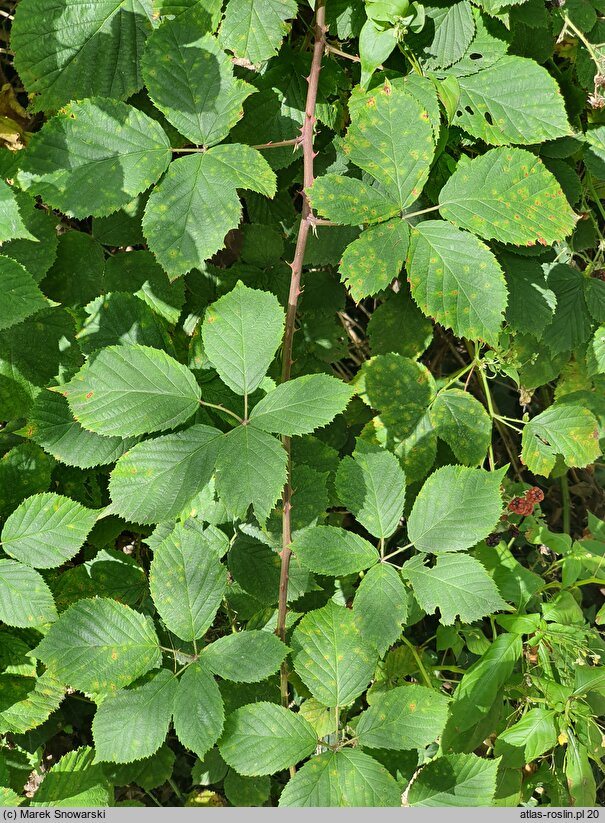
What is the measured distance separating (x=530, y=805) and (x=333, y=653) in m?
1.26

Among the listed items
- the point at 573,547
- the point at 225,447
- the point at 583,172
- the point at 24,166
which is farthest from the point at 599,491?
the point at 24,166

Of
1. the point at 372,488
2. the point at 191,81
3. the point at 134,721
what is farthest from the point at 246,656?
the point at 191,81

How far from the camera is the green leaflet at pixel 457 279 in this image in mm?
1558

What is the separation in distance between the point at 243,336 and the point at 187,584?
1.83ft

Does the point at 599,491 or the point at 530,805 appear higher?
the point at 599,491

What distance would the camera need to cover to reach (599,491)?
291 cm

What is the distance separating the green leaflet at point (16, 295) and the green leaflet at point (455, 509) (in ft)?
3.17

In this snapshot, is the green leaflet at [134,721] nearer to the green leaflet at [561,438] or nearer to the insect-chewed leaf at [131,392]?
the insect-chewed leaf at [131,392]

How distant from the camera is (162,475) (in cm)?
138

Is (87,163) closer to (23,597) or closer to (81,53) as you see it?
(81,53)

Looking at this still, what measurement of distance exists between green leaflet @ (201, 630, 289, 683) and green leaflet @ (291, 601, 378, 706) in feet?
0.39

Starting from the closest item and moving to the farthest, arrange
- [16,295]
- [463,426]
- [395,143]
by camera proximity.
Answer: [16,295], [395,143], [463,426]

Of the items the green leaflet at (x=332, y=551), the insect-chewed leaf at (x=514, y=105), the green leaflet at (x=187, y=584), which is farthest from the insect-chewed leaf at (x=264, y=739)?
the insect-chewed leaf at (x=514, y=105)

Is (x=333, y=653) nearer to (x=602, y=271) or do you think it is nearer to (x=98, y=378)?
(x=98, y=378)
